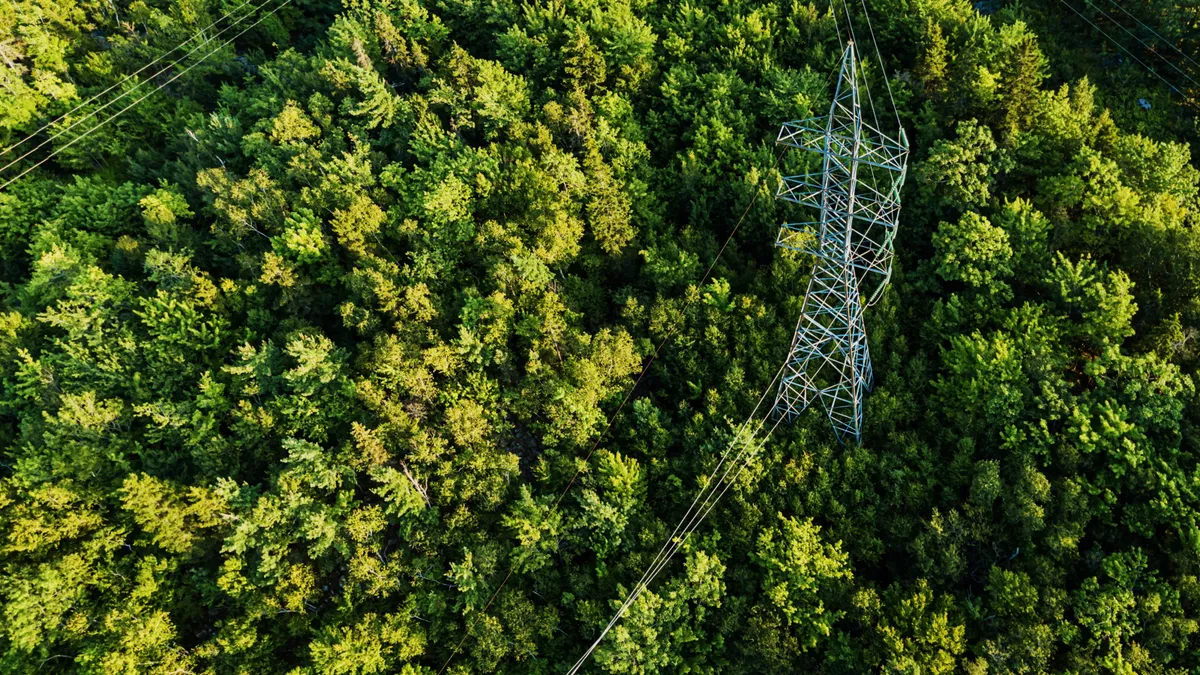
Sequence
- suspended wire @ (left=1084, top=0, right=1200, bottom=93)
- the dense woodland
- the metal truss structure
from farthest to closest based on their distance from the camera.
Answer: suspended wire @ (left=1084, top=0, right=1200, bottom=93) → the dense woodland → the metal truss structure

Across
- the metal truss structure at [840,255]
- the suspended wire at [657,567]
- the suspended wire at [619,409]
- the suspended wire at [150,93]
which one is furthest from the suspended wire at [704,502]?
the suspended wire at [150,93]

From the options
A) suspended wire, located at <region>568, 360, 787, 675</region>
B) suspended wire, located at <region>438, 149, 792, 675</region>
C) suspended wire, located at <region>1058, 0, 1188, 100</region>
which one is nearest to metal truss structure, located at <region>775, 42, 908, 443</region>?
suspended wire, located at <region>568, 360, 787, 675</region>

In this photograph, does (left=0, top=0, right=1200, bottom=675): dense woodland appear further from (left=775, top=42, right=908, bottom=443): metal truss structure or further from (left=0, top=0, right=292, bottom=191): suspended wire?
(left=0, top=0, right=292, bottom=191): suspended wire

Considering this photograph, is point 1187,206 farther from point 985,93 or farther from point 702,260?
point 702,260

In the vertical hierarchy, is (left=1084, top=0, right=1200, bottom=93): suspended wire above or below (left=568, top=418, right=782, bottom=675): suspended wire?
above

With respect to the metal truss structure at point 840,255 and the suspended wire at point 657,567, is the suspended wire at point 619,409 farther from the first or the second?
the suspended wire at point 657,567

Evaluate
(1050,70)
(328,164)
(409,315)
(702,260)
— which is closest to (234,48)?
(328,164)

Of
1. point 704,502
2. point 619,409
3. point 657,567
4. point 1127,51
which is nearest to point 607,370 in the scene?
point 619,409
